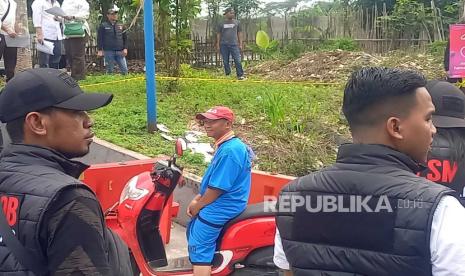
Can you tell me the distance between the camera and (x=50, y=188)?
1.96m

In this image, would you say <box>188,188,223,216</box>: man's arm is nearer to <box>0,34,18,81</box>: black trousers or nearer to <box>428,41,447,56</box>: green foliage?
<box>0,34,18,81</box>: black trousers

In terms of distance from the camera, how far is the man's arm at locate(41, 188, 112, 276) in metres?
1.91

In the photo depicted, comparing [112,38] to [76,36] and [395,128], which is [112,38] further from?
[395,128]

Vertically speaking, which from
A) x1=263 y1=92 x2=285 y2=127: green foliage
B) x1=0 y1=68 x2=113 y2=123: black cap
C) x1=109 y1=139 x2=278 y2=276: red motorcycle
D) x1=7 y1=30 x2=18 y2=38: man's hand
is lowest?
x1=109 y1=139 x2=278 y2=276: red motorcycle

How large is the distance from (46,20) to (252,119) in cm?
456

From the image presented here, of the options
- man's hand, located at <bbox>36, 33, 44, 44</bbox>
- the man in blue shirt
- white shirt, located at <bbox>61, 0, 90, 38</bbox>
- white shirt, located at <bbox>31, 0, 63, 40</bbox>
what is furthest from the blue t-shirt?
white shirt, located at <bbox>61, 0, 90, 38</bbox>

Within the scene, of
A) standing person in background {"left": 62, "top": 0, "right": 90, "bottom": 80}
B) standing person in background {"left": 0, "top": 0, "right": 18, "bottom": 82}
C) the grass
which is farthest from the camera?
standing person in background {"left": 62, "top": 0, "right": 90, "bottom": 80}

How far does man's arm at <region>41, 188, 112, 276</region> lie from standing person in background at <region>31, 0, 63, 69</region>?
9261 millimetres

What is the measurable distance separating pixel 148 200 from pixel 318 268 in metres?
2.72

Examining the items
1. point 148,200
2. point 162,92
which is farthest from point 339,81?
point 148,200

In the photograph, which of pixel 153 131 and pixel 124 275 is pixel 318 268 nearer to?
pixel 124 275

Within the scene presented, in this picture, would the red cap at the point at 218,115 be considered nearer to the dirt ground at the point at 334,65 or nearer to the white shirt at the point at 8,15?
the white shirt at the point at 8,15

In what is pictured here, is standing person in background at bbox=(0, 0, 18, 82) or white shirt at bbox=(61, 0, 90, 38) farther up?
white shirt at bbox=(61, 0, 90, 38)

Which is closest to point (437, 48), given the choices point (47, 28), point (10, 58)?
point (47, 28)
